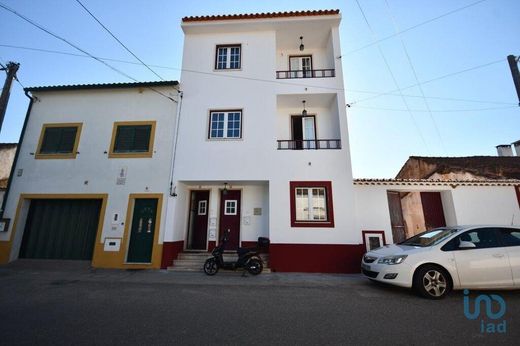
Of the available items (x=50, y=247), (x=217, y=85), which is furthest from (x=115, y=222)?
(x=217, y=85)

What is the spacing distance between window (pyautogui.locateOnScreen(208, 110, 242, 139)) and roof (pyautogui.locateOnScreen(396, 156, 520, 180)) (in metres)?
12.3

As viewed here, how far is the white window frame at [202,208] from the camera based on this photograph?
9.90 metres

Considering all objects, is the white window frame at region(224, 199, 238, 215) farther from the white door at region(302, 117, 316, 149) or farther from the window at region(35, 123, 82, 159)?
the window at region(35, 123, 82, 159)

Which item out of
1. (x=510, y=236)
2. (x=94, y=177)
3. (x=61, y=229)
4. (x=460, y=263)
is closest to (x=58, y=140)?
(x=94, y=177)

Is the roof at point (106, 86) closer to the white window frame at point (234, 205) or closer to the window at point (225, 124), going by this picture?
the window at point (225, 124)

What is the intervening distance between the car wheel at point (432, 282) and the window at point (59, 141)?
12.9 meters

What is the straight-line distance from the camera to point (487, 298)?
4.75m

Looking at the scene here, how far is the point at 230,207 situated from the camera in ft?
31.9

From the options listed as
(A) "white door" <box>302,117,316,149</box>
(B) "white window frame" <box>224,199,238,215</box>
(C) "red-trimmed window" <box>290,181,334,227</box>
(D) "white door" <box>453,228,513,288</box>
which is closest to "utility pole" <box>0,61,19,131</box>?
(B) "white window frame" <box>224,199,238,215</box>

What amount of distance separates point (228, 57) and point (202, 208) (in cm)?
718

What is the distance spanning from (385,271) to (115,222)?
9.47 metres

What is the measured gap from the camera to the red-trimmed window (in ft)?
26.9

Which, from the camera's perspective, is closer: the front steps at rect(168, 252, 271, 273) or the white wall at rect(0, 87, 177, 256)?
the front steps at rect(168, 252, 271, 273)

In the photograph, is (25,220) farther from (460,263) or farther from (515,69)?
(515,69)
